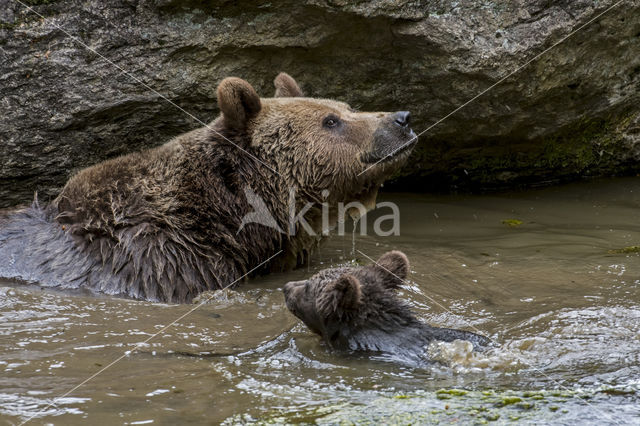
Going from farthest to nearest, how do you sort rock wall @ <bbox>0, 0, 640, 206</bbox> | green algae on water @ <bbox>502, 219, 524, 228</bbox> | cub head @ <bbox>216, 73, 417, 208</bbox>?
1. green algae on water @ <bbox>502, 219, 524, 228</bbox>
2. rock wall @ <bbox>0, 0, 640, 206</bbox>
3. cub head @ <bbox>216, 73, 417, 208</bbox>

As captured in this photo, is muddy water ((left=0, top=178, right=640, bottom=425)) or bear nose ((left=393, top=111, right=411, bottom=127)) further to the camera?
bear nose ((left=393, top=111, right=411, bottom=127))

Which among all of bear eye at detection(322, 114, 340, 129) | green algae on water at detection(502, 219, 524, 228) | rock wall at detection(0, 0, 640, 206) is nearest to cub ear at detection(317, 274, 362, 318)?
bear eye at detection(322, 114, 340, 129)

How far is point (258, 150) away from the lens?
6.57 metres

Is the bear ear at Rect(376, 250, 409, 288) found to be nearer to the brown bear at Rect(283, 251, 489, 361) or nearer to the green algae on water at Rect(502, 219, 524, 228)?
the brown bear at Rect(283, 251, 489, 361)

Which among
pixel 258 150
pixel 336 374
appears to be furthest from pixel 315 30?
pixel 336 374

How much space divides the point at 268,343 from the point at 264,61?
3.53 meters

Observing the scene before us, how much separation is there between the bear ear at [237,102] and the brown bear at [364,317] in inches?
73.3

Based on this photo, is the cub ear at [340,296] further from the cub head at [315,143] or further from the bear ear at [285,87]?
the bear ear at [285,87]

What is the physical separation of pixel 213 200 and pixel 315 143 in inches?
36.6

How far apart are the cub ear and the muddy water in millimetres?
252

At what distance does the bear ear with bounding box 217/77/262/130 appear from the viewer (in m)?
6.34

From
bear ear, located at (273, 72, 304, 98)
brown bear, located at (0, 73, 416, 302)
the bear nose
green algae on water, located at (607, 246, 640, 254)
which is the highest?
bear ear, located at (273, 72, 304, 98)

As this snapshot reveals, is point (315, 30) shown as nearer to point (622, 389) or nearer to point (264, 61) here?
point (264, 61)

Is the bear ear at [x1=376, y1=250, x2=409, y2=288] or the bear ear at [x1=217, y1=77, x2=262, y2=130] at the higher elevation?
the bear ear at [x1=217, y1=77, x2=262, y2=130]
